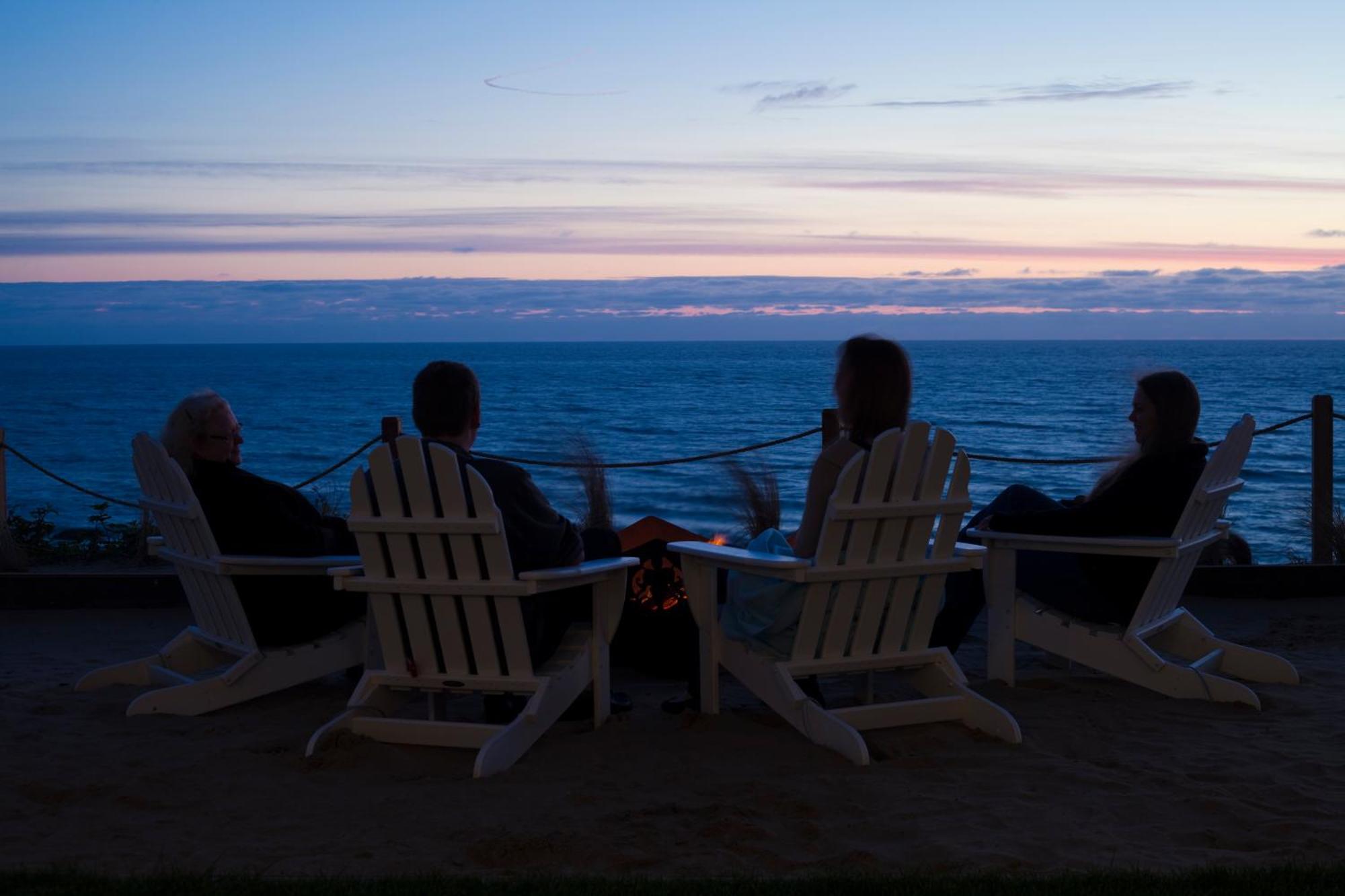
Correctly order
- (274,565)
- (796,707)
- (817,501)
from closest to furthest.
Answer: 1. (796,707)
2. (817,501)
3. (274,565)

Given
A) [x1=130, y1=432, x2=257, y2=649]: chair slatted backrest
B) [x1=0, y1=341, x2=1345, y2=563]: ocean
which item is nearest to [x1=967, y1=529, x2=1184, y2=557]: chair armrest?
[x1=0, y1=341, x2=1345, y2=563]: ocean

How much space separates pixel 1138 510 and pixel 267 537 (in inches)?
123

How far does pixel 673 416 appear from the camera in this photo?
35.8 metres

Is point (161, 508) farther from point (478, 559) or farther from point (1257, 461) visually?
point (1257, 461)

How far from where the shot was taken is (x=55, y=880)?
2705mm

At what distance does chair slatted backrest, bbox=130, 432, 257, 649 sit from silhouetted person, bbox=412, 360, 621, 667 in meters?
0.91

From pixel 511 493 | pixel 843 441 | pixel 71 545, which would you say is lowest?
pixel 71 545

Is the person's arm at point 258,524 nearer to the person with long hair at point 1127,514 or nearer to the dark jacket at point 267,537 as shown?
the dark jacket at point 267,537

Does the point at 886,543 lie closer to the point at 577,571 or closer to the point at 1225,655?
the point at 577,571

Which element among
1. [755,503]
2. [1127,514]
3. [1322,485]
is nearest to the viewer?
[1127,514]

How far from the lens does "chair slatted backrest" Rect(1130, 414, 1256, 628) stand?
14.3 feet

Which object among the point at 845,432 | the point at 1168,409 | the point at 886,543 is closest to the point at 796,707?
the point at 886,543

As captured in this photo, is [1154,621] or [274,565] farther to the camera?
[1154,621]

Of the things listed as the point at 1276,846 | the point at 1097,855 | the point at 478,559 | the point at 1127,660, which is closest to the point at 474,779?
the point at 478,559
